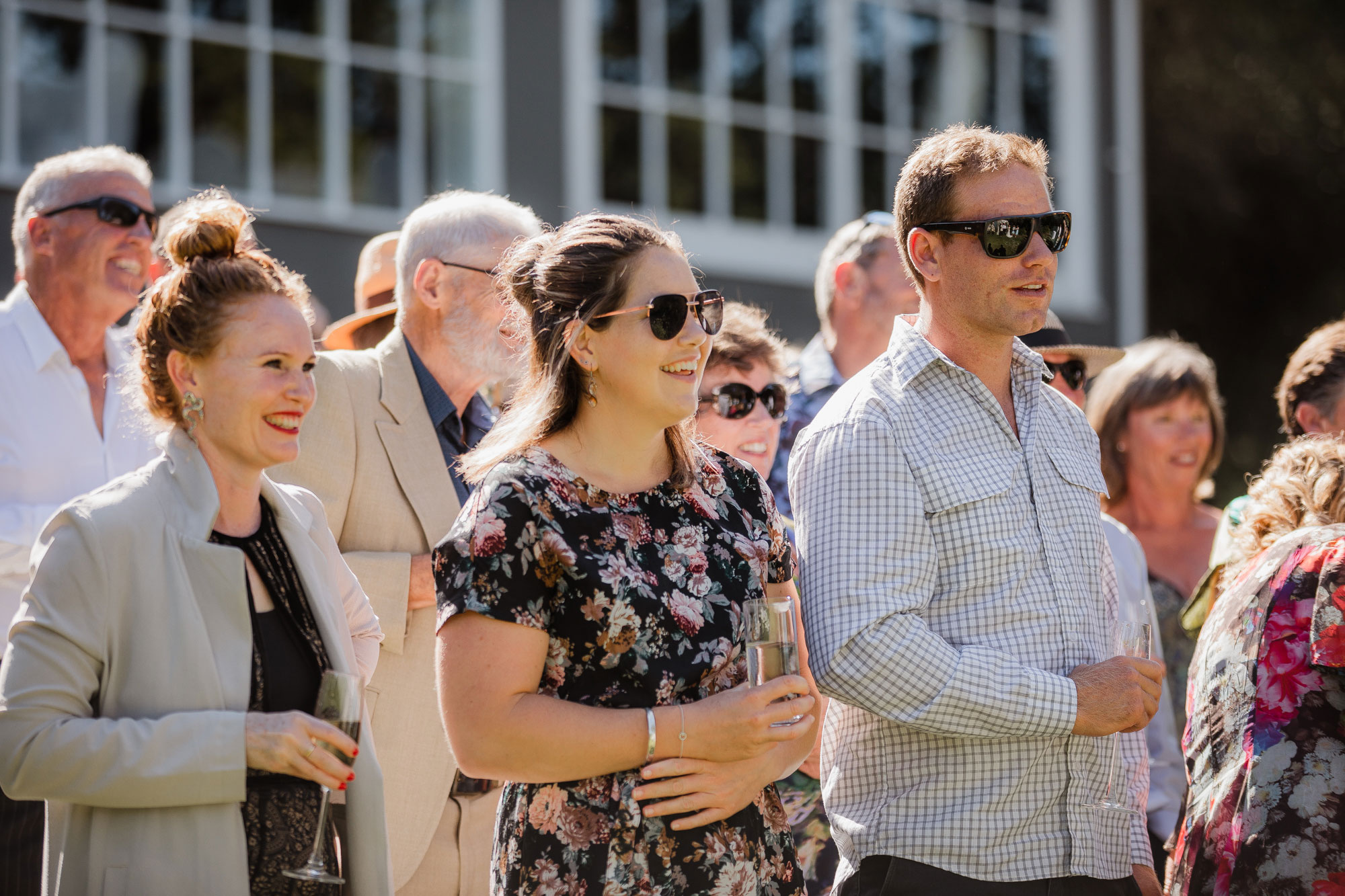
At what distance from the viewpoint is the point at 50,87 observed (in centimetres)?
841

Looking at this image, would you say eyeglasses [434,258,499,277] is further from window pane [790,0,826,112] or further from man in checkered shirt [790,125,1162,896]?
window pane [790,0,826,112]

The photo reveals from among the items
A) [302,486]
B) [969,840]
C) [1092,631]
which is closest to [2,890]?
[302,486]

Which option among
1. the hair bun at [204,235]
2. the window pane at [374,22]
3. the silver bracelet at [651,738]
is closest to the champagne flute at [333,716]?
the silver bracelet at [651,738]

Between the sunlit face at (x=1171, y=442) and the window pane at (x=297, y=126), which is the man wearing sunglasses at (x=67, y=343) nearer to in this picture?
the sunlit face at (x=1171, y=442)

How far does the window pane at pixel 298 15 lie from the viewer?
9297 mm

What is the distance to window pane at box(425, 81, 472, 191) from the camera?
9.83m

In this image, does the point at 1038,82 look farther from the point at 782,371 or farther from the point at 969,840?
the point at 969,840

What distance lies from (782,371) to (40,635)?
229 cm

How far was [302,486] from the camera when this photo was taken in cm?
346

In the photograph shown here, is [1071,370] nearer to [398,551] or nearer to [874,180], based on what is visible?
[398,551]

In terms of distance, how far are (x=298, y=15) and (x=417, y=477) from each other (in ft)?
22.2

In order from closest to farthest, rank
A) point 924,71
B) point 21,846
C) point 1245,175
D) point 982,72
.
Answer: point 21,846
point 924,71
point 982,72
point 1245,175

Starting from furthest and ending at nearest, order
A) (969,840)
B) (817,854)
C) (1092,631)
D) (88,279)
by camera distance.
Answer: (88,279)
(817,854)
(1092,631)
(969,840)

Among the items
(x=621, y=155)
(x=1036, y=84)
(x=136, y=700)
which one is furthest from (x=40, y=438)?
(x=1036, y=84)
